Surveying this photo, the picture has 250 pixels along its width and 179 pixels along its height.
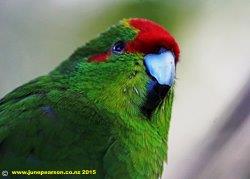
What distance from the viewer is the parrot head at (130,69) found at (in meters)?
1.67

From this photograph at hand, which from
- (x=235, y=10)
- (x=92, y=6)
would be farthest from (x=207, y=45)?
(x=92, y=6)

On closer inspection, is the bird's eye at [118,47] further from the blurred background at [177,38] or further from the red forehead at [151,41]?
the blurred background at [177,38]

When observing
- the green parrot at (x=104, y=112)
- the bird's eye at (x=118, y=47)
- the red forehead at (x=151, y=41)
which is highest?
the red forehead at (x=151, y=41)

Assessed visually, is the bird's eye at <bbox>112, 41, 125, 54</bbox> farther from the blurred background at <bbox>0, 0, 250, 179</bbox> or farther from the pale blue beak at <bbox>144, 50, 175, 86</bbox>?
→ the blurred background at <bbox>0, 0, 250, 179</bbox>

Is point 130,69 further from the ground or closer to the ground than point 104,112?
further from the ground

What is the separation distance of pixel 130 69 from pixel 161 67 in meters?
0.08

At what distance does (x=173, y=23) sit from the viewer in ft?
7.82

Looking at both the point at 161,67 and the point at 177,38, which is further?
the point at 177,38

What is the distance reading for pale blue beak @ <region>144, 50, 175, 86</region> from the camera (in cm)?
165

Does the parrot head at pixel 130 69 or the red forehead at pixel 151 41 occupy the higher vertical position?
the red forehead at pixel 151 41

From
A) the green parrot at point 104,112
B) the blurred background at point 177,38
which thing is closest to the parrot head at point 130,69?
the green parrot at point 104,112

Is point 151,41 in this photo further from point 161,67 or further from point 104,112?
point 104,112

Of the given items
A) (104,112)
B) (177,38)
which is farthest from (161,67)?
(177,38)

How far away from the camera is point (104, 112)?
170 cm
